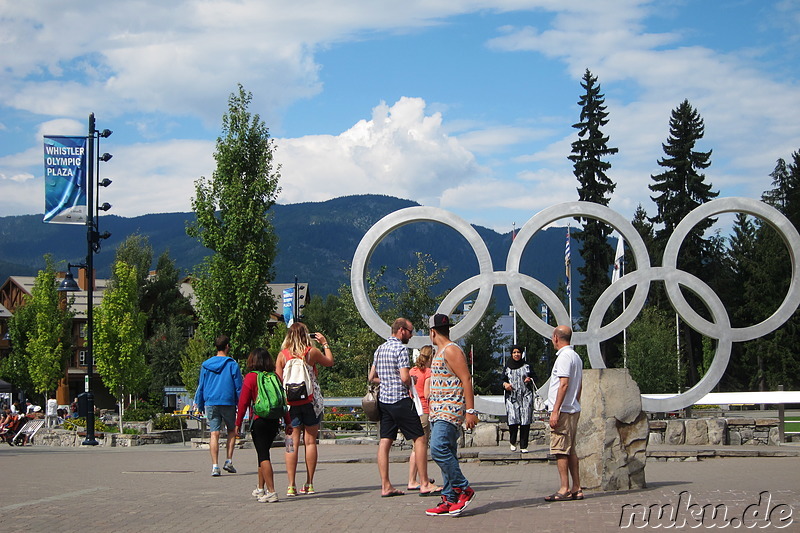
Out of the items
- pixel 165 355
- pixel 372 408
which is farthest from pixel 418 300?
pixel 165 355

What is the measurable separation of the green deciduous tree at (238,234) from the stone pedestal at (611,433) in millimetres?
21675

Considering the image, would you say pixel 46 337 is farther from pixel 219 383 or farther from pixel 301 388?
pixel 301 388

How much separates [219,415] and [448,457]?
555 centimetres

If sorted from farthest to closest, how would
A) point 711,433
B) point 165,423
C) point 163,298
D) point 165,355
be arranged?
point 163,298 → point 165,355 → point 165,423 → point 711,433

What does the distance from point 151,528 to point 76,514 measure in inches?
54.5

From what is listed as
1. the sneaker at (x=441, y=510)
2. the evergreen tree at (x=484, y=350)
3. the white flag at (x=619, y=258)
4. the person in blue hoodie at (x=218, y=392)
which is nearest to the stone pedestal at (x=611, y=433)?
the sneaker at (x=441, y=510)

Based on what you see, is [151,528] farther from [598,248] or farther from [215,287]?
[598,248]

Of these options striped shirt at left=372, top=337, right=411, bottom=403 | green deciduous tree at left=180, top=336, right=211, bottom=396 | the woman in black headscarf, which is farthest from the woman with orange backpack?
green deciduous tree at left=180, top=336, right=211, bottom=396

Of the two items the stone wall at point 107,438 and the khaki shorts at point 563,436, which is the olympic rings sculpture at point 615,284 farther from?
the stone wall at point 107,438

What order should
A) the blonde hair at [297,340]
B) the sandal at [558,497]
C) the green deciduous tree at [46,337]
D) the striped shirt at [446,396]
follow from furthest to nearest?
the green deciduous tree at [46,337] < the blonde hair at [297,340] < the sandal at [558,497] < the striped shirt at [446,396]

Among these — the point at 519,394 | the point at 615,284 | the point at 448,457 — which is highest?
the point at 615,284

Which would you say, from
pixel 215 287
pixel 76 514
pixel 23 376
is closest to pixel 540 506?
pixel 76 514

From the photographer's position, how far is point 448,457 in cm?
866

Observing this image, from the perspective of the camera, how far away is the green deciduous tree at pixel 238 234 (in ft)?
103
